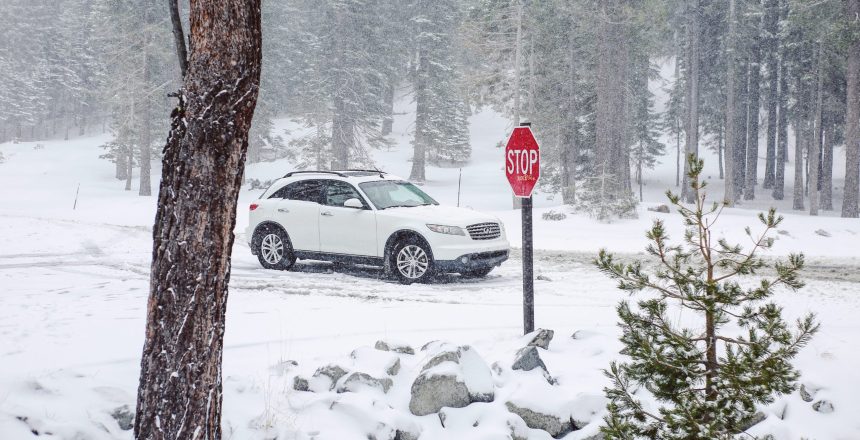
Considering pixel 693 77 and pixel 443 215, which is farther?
pixel 693 77

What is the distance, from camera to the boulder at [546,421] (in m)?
5.68

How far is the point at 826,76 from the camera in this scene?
31.0 metres

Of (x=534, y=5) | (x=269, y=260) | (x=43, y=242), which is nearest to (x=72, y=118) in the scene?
A: (x=534, y=5)

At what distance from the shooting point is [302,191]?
12625 millimetres

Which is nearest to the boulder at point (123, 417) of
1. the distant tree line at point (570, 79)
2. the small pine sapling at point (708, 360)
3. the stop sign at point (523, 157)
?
the small pine sapling at point (708, 360)

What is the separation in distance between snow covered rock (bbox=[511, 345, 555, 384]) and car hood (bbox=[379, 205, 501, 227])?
4.77 metres

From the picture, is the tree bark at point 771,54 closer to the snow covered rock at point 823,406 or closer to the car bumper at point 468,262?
the car bumper at point 468,262

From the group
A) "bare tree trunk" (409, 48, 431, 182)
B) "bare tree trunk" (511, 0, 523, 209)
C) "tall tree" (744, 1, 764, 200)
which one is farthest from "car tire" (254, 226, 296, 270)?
"tall tree" (744, 1, 764, 200)

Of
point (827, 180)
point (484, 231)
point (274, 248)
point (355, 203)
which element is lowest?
point (274, 248)

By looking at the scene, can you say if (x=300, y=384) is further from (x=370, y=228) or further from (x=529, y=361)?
(x=370, y=228)

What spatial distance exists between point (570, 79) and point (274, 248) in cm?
2563

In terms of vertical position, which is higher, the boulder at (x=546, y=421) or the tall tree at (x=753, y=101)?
the tall tree at (x=753, y=101)

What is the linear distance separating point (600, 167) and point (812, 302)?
14.8 meters

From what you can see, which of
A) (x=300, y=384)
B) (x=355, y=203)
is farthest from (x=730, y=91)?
(x=300, y=384)
